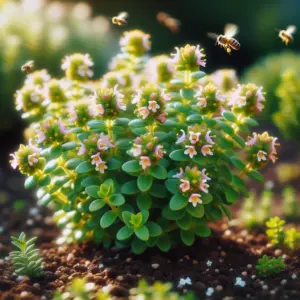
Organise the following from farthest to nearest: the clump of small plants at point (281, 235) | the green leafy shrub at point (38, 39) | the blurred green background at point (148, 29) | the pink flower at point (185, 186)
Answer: the blurred green background at point (148, 29)
the green leafy shrub at point (38, 39)
the clump of small plants at point (281, 235)
the pink flower at point (185, 186)

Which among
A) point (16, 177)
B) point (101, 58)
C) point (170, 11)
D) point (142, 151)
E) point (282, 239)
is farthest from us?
point (170, 11)

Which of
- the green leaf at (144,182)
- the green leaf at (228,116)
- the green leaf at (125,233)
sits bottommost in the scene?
the green leaf at (125,233)

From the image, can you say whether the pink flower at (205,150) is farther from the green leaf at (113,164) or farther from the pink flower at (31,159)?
the pink flower at (31,159)

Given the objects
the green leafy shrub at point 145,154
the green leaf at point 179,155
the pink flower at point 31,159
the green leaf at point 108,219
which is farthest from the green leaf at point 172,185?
the pink flower at point 31,159

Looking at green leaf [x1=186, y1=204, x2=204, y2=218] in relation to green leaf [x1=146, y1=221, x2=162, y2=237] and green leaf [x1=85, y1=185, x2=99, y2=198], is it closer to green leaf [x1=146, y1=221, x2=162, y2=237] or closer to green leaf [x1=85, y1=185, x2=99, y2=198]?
green leaf [x1=146, y1=221, x2=162, y2=237]

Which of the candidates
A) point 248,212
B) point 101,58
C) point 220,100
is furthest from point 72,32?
point 220,100

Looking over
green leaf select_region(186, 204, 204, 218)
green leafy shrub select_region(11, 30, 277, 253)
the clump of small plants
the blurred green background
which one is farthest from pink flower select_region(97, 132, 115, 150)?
the blurred green background

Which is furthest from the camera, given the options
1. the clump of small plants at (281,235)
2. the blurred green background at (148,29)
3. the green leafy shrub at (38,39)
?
the blurred green background at (148,29)

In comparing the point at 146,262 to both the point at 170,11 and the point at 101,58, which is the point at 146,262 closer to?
the point at 101,58
